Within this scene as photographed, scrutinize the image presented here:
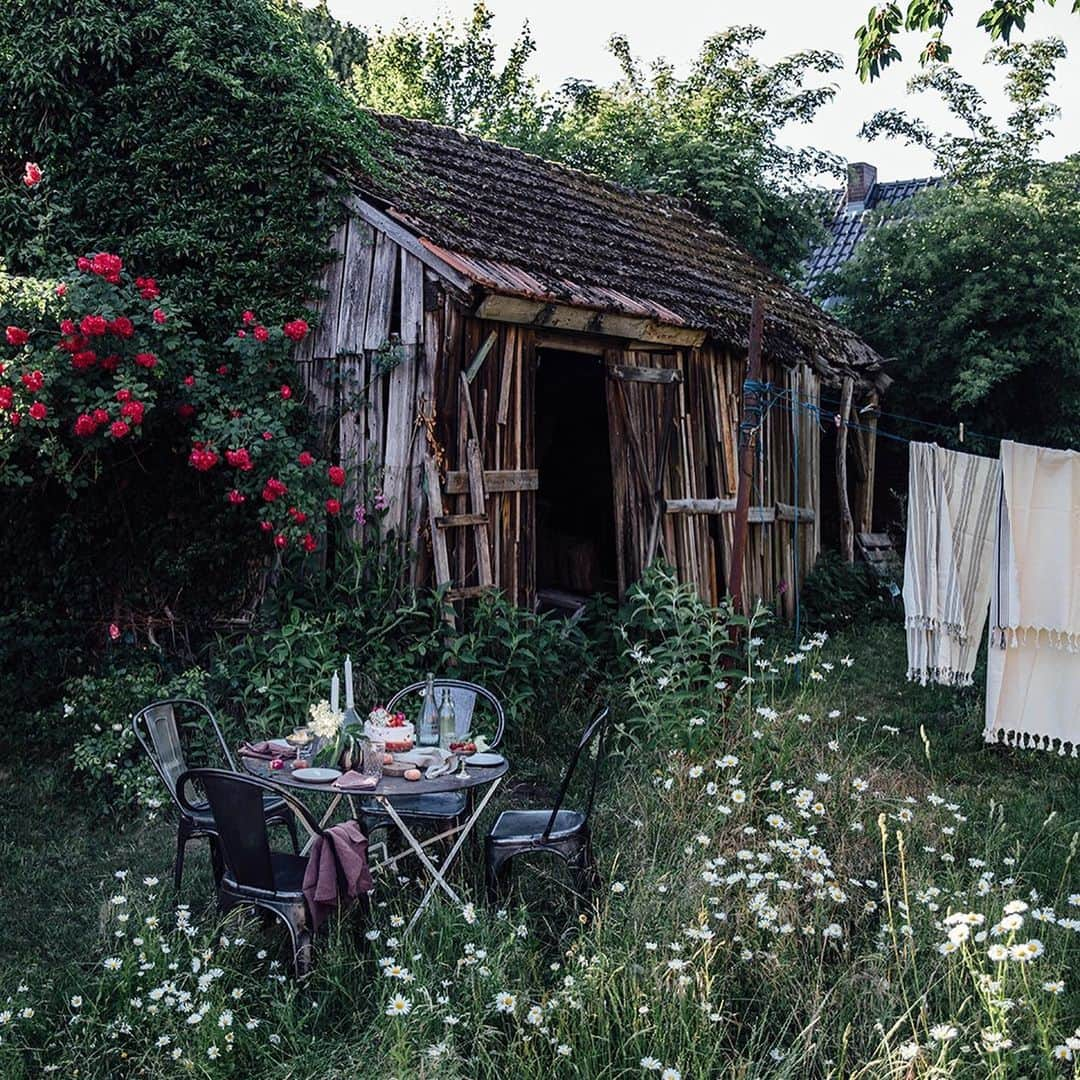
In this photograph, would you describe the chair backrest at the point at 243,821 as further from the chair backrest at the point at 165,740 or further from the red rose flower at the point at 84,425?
the red rose flower at the point at 84,425

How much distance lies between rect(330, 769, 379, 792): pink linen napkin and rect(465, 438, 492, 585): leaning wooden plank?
293 centimetres

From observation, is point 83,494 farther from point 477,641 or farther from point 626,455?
point 626,455

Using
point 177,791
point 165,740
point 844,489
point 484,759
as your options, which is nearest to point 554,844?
point 484,759

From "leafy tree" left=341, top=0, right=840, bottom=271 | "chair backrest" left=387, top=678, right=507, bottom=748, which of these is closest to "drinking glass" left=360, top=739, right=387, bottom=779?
"chair backrest" left=387, top=678, right=507, bottom=748

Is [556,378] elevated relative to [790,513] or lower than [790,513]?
elevated

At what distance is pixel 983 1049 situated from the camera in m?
3.42

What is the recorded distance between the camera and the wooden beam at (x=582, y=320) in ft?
23.3

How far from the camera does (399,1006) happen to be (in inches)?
140

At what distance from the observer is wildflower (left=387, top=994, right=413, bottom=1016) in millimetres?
3475

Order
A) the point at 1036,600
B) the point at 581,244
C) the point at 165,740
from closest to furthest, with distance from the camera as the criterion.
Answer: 1. the point at 165,740
2. the point at 1036,600
3. the point at 581,244

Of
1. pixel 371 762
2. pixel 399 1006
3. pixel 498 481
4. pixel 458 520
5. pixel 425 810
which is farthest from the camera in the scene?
pixel 498 481

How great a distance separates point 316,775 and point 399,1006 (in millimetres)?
1063

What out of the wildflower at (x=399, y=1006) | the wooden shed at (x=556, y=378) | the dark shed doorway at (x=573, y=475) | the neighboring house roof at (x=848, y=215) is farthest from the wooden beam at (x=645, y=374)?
the neighboring house roof at (x=848, y=215)

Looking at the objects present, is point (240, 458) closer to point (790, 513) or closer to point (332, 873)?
point (332, 873)
